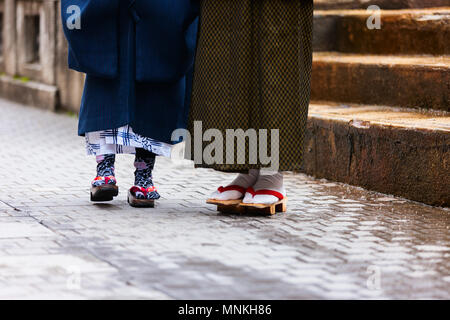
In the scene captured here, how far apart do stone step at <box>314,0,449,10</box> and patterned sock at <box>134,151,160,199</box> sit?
2.85 metres

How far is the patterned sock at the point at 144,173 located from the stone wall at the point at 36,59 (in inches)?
204

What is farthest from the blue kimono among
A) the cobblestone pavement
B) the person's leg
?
the cobblestone pavement

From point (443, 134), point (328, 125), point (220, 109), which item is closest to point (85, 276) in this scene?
point (220, 109)

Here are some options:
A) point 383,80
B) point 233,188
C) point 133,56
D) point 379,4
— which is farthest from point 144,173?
point 379,4

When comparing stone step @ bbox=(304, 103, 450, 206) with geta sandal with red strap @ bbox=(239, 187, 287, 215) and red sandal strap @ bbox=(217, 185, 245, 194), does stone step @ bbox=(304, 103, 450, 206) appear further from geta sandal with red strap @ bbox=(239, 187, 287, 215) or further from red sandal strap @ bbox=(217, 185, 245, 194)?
red sandal strap @ bbox=(217, 185, 245, 194)


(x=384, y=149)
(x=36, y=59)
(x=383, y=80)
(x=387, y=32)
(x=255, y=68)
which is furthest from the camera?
(x=36, y=59)

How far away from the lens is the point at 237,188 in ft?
16.6

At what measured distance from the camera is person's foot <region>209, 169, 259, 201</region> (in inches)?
198

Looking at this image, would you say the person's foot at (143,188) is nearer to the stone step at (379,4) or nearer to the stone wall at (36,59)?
the stone step at (379,4)

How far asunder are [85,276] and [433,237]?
168 cm

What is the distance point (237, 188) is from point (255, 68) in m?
0.64

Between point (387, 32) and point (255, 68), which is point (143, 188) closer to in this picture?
point (255, 68)

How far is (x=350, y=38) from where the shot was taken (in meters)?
7.28

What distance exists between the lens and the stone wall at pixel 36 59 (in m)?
10.9
